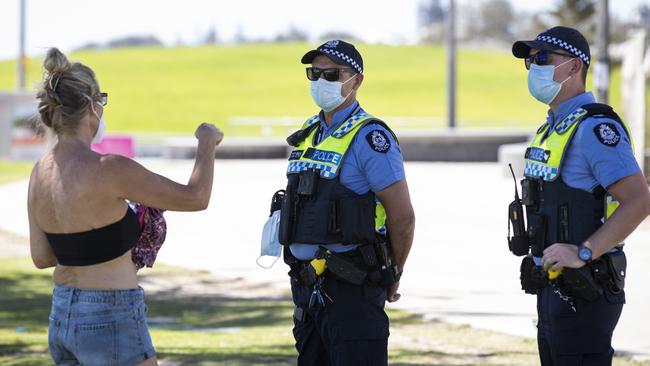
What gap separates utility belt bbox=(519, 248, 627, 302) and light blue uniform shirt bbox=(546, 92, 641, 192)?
11.8 inches

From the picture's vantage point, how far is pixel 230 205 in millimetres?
17719

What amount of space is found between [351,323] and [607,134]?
1.28m

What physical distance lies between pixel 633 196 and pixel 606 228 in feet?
0.53

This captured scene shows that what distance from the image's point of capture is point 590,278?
175 inches

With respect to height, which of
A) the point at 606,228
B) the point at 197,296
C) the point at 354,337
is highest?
the point at 606,228

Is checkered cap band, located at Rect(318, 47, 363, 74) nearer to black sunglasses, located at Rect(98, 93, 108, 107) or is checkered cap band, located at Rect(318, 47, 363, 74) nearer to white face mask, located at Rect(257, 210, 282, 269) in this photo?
white face mask, located at Rect(257, 210, 282, 269)

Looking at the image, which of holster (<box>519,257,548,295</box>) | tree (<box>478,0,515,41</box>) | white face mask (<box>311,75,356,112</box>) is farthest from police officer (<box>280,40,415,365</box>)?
tree (<box>478,0,515,41</box>)

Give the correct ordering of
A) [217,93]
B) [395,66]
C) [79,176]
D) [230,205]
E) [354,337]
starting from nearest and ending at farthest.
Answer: [79,176], [354,337], [230,205], [217,93], [395,66]

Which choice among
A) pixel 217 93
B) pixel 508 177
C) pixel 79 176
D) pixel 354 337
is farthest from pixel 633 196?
pixel 217 93

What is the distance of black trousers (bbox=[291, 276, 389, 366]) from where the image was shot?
4770 millimetres

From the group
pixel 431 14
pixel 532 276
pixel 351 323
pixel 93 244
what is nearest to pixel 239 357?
pixel 351 323

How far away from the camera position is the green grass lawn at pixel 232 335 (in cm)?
764

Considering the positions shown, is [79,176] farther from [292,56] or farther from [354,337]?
[292,56]

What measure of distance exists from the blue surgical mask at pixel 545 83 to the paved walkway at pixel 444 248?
8.90 ft
